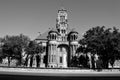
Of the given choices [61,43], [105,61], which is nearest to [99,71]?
[105,61]

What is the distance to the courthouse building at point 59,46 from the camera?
6950cm

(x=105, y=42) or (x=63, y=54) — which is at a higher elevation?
(x=105, y=42)

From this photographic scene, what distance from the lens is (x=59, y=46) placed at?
74.4 m

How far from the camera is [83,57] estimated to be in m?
71.9

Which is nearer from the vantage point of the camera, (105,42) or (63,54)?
(105,42)

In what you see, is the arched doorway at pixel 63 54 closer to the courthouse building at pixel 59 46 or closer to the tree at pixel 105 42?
the courthouse building at pixel 59 46

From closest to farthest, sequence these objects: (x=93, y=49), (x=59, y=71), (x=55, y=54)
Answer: (x=59, y=71), (x=93, y=49), (x=55, y=54)

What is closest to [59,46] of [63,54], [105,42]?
[63,54]

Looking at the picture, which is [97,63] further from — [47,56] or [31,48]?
[31,48]

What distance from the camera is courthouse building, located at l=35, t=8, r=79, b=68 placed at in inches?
2736

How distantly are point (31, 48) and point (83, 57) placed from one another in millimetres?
26749

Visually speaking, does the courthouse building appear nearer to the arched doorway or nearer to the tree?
the arched doorway

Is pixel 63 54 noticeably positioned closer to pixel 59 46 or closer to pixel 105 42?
pixel 59 46

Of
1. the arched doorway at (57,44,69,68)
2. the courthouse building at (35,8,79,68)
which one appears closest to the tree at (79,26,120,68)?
the courthouse building at (35,8,79,68)
